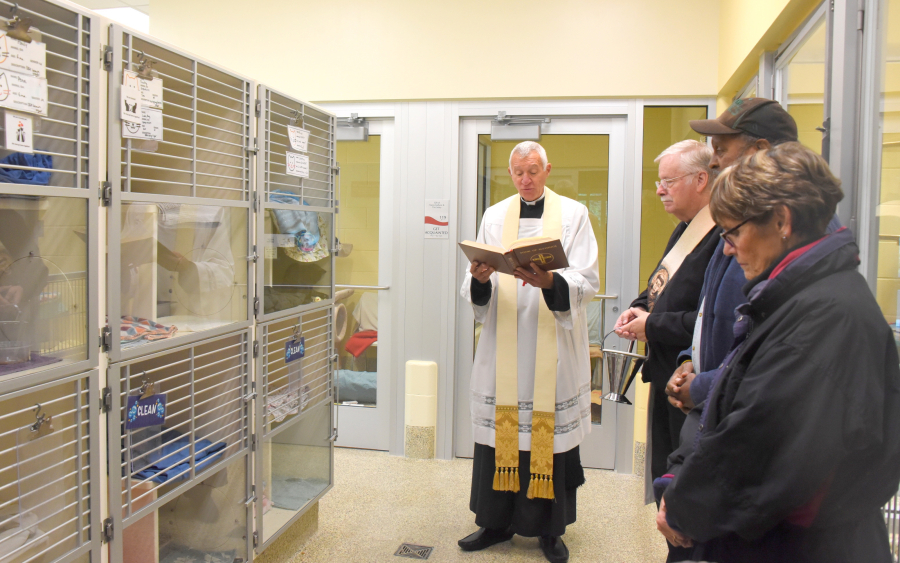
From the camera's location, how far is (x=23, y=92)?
4.53 feet

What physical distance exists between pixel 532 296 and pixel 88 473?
179 centimetres

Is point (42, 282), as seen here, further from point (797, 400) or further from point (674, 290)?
point (674, 290)

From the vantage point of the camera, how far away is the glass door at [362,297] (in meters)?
4.08

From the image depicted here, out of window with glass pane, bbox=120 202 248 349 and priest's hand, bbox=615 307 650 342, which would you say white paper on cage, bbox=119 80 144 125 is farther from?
priest's hand, bbox=615 307 650 342

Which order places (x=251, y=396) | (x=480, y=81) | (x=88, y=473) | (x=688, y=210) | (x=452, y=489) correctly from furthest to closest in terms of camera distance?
1. (x=480, y=81)
2. (x=452, y=489)
3. (x=251, y=396)
4. (x=688, y=210)
5. (x=88, y=473)

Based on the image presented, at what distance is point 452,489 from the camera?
3.50 m

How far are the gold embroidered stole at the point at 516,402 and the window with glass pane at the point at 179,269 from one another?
1.11m

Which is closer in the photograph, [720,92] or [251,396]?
[251,396]

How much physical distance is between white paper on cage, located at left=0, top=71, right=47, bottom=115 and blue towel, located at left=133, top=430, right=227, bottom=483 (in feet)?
3.31

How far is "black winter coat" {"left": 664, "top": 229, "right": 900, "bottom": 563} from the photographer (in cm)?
101

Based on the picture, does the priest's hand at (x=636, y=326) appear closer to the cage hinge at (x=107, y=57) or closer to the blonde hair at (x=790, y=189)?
the blonde hair at (x=790, y=189)

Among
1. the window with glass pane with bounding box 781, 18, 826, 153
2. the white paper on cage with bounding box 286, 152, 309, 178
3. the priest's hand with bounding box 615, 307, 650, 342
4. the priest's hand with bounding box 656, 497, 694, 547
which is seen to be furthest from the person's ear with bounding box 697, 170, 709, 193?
the white paper on cage with bounding box 286, 152, 309, 178

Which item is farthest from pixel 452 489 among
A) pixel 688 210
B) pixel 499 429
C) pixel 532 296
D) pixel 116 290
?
pixel 116 290

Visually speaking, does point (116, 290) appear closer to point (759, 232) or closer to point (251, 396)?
point (251, 396)
